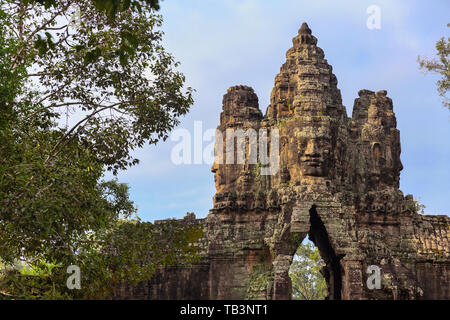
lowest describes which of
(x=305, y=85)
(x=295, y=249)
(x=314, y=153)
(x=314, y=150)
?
(x=295, y=249)

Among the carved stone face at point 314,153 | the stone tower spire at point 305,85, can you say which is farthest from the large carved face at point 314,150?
the stone tower spire at point 305,85

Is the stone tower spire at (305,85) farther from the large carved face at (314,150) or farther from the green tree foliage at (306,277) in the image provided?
the green tree foliage at (306,277)

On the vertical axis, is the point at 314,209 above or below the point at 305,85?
below

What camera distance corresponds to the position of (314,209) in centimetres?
2319

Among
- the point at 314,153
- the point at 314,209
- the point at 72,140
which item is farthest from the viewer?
the point at 314,153

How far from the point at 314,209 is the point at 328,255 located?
2552 mm

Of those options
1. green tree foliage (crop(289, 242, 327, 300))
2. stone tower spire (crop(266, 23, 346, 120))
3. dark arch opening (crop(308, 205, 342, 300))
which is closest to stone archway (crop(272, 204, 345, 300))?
dark arch opening (crop(308, 205, 342, 300))

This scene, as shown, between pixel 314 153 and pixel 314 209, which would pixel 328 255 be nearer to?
pixel 314 209

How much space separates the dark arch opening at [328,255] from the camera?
23531 mm

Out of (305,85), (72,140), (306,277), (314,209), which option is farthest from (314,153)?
(306,277)

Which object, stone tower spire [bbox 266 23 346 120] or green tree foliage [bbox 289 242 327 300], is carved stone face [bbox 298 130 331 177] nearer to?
stone tower spire [bbox 266 23 346 120]

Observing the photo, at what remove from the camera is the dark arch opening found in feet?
77.2

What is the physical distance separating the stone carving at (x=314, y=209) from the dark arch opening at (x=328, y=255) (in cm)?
7

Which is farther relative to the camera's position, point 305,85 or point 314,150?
point 305,85
